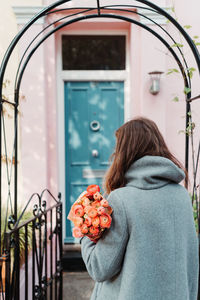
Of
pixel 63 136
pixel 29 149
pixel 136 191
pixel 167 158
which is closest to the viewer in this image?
pixel 136 191

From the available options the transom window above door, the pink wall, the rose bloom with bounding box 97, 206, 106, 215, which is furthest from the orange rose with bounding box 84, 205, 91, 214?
the transom window above door

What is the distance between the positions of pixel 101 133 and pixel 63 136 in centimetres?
57

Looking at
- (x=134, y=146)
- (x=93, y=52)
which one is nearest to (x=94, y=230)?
(x=134, y=146)

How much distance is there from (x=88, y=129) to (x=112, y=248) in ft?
10.3

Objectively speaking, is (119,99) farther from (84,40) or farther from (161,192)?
(161,192)

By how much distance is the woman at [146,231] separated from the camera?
49.1 inches

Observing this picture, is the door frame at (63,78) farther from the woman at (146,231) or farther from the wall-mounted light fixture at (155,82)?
the woman at (146,231)

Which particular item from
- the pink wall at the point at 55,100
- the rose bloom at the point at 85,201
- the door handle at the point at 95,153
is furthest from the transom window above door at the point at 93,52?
the rose bloom at the point at 85,201

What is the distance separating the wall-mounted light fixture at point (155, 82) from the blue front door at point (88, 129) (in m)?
0.54

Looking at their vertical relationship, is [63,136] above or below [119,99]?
below

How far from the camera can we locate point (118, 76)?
4.32 meters

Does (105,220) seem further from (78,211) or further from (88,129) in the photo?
(88,129)

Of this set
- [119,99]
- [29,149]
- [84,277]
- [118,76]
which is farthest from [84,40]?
[84,277]

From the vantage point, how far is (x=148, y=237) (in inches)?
49.3
